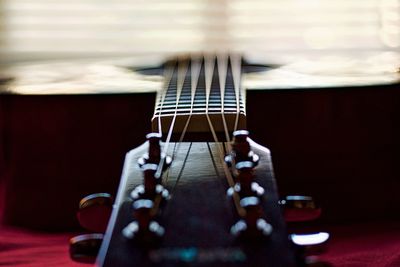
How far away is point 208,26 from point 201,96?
1.00ft

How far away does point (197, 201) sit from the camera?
72cm

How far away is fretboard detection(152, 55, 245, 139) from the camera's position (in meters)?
0.93

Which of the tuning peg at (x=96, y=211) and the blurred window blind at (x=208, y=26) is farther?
the blurred window blind at (x=208, y=26)

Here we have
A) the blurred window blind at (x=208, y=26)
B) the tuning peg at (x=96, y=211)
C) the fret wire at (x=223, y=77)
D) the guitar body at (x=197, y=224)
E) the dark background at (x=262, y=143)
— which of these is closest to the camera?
the guitar body at (x=197, y=224)

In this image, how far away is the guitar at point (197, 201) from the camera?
631 millimetres

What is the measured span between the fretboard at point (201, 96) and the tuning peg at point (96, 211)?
0.18m

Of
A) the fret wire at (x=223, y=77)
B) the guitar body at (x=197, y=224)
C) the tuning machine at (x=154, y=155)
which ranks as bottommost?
the guitar body at (x=197, y=224)

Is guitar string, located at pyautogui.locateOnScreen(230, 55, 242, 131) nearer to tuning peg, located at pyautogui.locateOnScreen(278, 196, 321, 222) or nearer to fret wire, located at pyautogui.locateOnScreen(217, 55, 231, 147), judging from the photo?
fret wire, located at pyautogui.locateOnScreen(217, 55, 231, 147)

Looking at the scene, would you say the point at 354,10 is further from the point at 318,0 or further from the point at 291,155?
the point at 291,155

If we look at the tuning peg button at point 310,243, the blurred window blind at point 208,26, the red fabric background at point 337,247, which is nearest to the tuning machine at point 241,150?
the tuning peg button at point 310,243

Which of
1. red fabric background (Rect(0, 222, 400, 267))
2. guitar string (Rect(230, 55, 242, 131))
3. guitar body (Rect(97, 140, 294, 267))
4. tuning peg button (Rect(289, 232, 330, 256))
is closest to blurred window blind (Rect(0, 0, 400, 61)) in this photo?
guitar string (Rect(230, 55, 242, 131))

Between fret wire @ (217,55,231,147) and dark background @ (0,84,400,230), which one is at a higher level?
fret wire @ (217,55,231,147)

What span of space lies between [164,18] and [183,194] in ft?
2.11

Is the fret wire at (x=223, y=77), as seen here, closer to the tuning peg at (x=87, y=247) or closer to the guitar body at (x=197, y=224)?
the guitar body at (x=197, y=224)
